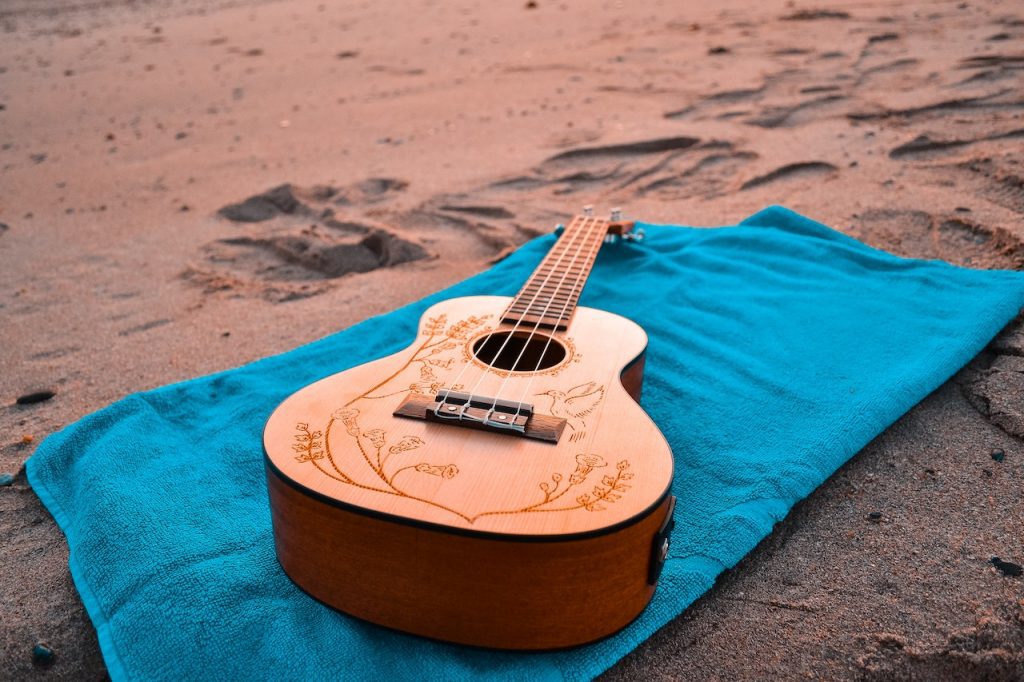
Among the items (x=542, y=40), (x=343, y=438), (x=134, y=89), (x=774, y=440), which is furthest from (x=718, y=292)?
(x=134, y=89)

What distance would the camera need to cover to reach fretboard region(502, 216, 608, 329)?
2137 millimetres

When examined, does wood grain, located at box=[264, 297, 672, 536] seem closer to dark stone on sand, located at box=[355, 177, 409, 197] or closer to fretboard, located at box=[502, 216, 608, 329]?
fretboard, located at box=[502, 216, 608, 329]

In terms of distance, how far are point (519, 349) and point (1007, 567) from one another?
3.78 ft

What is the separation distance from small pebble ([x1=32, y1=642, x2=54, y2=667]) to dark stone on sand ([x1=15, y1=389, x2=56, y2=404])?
1.06 meters

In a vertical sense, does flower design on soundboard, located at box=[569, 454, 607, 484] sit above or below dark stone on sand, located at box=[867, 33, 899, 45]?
below

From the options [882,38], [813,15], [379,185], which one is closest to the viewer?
[379,185]

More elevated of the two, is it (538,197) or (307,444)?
(307,444)

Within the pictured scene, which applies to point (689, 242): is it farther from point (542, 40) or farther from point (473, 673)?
point (542, 40)

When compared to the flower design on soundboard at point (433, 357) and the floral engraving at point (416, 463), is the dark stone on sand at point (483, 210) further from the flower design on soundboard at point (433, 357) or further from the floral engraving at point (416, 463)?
the floral engraving at point (416, 463)

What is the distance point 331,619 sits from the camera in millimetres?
1577

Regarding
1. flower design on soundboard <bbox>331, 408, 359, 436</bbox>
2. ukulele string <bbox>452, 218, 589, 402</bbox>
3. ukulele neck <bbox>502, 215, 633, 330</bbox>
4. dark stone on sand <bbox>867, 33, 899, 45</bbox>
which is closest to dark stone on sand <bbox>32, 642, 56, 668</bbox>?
flower design on soundboard <bbox>331, 408, 359, 436</bbox>

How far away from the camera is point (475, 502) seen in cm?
141

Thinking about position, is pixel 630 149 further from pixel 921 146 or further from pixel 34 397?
pixel 34 397

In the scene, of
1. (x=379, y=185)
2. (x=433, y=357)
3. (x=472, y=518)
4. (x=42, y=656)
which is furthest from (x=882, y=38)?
(x=42, y=656)
